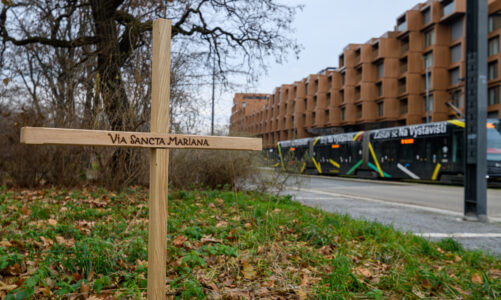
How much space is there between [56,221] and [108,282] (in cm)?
271

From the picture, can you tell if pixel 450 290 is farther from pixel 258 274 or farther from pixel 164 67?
pixel 164 67

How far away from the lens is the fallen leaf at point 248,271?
3237 mm

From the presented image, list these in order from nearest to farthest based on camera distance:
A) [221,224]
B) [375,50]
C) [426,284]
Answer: [426,284], [221,224], [375,50]

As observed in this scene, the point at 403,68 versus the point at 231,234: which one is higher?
the point at 403,68

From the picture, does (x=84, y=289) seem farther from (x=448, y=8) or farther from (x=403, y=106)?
(x=403, y=106)

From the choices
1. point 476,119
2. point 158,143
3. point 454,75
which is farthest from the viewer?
point 454,75

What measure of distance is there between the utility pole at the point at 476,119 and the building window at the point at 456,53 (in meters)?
36.7

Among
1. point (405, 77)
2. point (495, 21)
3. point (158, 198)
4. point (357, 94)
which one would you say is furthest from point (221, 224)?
point (357, 94)

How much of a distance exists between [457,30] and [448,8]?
2496 millimetres

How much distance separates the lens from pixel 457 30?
39906mm

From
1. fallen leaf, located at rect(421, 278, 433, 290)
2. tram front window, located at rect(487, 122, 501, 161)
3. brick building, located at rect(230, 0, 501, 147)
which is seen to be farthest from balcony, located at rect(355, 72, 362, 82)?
fallen leaf, located at rect(421, 278, 433, 290)

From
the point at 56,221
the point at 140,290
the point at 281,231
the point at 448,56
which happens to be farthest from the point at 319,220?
the point at 448,56

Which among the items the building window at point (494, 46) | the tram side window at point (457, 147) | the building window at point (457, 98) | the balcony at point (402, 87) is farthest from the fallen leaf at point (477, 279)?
the balcony at point (402, 87)

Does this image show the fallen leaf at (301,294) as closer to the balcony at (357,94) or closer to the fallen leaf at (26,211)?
the fallen leaf at (26,211)
